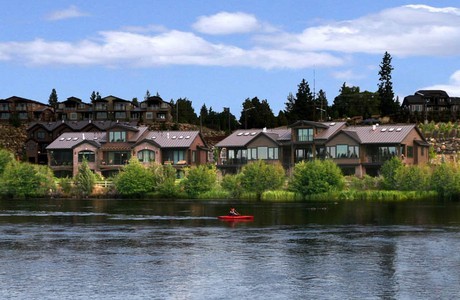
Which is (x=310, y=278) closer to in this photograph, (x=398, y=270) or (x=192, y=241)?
(x=398, y=270)

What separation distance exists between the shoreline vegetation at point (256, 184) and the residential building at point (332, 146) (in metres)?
7.51

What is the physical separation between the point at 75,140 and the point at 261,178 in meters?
47.2

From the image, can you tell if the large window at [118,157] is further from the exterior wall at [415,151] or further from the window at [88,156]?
the exterior wall at [415,151]

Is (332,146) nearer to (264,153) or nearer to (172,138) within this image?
(264,153)

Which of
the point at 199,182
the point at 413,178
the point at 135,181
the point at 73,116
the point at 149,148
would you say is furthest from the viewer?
the point at 73,116

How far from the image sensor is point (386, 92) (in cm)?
16525

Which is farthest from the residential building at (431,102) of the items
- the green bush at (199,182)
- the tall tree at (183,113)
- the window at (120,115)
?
the green bush at (199,182)

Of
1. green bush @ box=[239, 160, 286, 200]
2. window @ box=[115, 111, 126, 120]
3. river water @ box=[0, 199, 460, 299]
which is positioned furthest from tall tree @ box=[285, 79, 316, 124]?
river water @ box=[0, 199, 460, 299]

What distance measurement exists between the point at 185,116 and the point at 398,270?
155495mm

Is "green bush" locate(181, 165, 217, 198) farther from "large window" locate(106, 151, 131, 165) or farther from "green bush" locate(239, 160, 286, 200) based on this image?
"large window" locate(106, 151, 131, 165)

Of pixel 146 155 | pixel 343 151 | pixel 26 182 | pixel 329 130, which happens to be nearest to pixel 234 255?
pixel 343 151

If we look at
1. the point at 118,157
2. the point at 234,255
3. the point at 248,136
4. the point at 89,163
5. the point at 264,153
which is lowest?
the point at 234,255

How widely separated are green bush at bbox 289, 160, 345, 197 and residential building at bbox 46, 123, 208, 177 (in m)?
33.4

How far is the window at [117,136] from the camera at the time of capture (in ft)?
438
